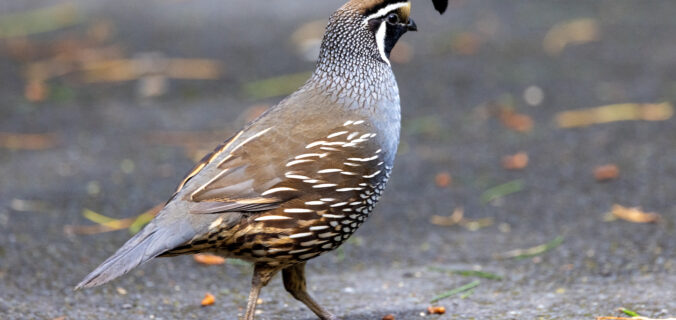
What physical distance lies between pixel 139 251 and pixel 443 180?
3.18m

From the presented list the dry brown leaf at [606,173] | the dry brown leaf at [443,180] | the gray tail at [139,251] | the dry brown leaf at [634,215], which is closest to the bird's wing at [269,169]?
the gray tail at [139,251]

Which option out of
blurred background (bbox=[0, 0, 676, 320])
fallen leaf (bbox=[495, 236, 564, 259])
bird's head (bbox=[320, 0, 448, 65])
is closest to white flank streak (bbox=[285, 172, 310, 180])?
bird's head (bbox=[320, 0, 448, 65])

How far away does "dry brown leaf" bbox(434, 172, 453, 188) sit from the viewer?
664 centimetres

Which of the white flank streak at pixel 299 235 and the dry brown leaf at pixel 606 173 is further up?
the dry brown leaf at pixel 606 173

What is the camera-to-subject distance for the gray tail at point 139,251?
12.6 ft

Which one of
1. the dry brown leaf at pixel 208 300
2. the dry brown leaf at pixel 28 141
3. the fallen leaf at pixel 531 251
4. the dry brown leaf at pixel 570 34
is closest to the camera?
the dry brown leaf at pixel 208 300

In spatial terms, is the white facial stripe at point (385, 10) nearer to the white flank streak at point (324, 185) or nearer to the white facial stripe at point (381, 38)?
the white facial stripe at point (381, 38)

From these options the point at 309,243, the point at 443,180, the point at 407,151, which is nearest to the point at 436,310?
the point at 309,243

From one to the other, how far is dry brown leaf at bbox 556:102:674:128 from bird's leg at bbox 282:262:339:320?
12.4 feet

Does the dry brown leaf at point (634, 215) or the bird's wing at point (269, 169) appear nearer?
the bird's wing at point (269, 169)

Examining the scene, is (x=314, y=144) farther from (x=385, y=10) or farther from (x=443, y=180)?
(x=443, y=180)

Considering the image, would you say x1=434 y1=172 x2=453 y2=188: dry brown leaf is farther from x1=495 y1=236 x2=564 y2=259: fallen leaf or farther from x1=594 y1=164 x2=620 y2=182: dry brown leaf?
x1=495 y1=236 x2=564 y2=259: fallen leaf

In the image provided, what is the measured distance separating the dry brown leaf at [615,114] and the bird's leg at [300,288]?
12.4 ft

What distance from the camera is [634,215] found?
5805 millimetres
